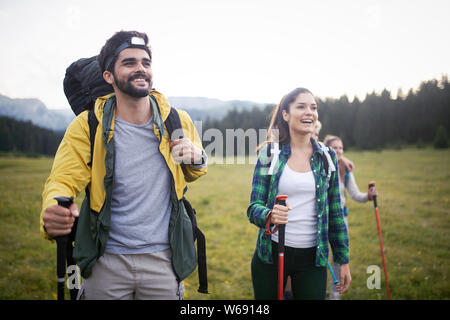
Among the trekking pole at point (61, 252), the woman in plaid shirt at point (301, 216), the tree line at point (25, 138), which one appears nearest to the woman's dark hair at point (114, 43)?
the trekking pole at point (61, 252)

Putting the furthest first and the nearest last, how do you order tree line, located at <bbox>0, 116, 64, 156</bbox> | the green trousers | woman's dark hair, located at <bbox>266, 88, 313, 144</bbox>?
tree line, located at <bbox>0, 116, 64, 156</bbox> → woman's dark hair, located at <bbox>266, 88, 313, 144</bbox> → the green trousers

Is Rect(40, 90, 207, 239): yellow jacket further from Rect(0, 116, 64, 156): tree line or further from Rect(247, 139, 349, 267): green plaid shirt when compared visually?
Rect(0, 116, 64, 156): tree line

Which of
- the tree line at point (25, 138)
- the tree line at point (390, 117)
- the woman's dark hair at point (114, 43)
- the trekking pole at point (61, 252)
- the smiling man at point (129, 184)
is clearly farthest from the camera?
the tree line at point (390, 117)

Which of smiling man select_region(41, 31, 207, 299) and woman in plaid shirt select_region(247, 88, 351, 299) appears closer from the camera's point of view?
smiling man select_region(41, 31, 207, 299)

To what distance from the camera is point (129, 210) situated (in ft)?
8.95

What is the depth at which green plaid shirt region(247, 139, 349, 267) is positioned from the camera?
322cm

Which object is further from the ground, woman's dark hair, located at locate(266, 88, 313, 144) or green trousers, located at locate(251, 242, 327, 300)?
woman's dark hair, located at locate(266, 88, 313, 144)

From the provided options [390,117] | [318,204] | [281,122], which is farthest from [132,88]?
[390,117]

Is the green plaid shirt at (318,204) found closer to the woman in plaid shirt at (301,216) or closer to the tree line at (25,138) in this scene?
the woman in plaid shirt at (301,216)

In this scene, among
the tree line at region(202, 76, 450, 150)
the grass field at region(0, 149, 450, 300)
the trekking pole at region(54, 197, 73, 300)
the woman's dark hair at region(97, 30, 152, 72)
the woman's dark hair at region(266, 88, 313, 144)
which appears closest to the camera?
the trekking pole at region(54, 197, 73, 300)

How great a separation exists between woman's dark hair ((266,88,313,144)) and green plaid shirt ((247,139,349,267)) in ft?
0.79

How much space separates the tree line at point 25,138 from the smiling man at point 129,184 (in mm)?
39554

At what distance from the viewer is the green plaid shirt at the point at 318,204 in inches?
127

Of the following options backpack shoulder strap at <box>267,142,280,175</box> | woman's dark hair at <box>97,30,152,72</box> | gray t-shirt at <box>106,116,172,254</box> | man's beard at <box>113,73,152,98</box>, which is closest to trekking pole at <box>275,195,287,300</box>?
backpack shoulder strap at <box>267,142,280,175</box>
